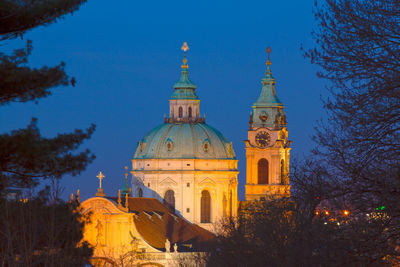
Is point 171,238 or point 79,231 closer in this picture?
point 79,231

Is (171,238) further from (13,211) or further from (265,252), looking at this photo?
(13,211)

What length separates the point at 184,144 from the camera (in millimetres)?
122000

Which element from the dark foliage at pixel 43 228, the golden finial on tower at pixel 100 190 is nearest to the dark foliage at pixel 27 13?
the dark foliage at pixel 43 228

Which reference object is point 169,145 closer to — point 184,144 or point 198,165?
point 184,144

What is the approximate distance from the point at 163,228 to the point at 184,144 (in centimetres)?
1404

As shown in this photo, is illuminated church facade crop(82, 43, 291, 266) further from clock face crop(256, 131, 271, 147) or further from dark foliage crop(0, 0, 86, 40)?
dark foliage crop(0, 0, 86, 40)

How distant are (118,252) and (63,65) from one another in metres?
72.6

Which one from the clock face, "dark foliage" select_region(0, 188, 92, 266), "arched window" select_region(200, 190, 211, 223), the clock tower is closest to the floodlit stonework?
"arched window" select_region(200, 190, 211, 223)

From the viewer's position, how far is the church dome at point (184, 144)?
121625 mm

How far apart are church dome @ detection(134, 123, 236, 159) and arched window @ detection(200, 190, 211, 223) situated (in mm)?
4369

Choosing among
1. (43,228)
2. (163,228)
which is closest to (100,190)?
(163,228)

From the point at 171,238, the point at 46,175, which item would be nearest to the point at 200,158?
the point at 171,238

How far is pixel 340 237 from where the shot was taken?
87.2ft

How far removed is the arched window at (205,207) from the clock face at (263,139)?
849cm
